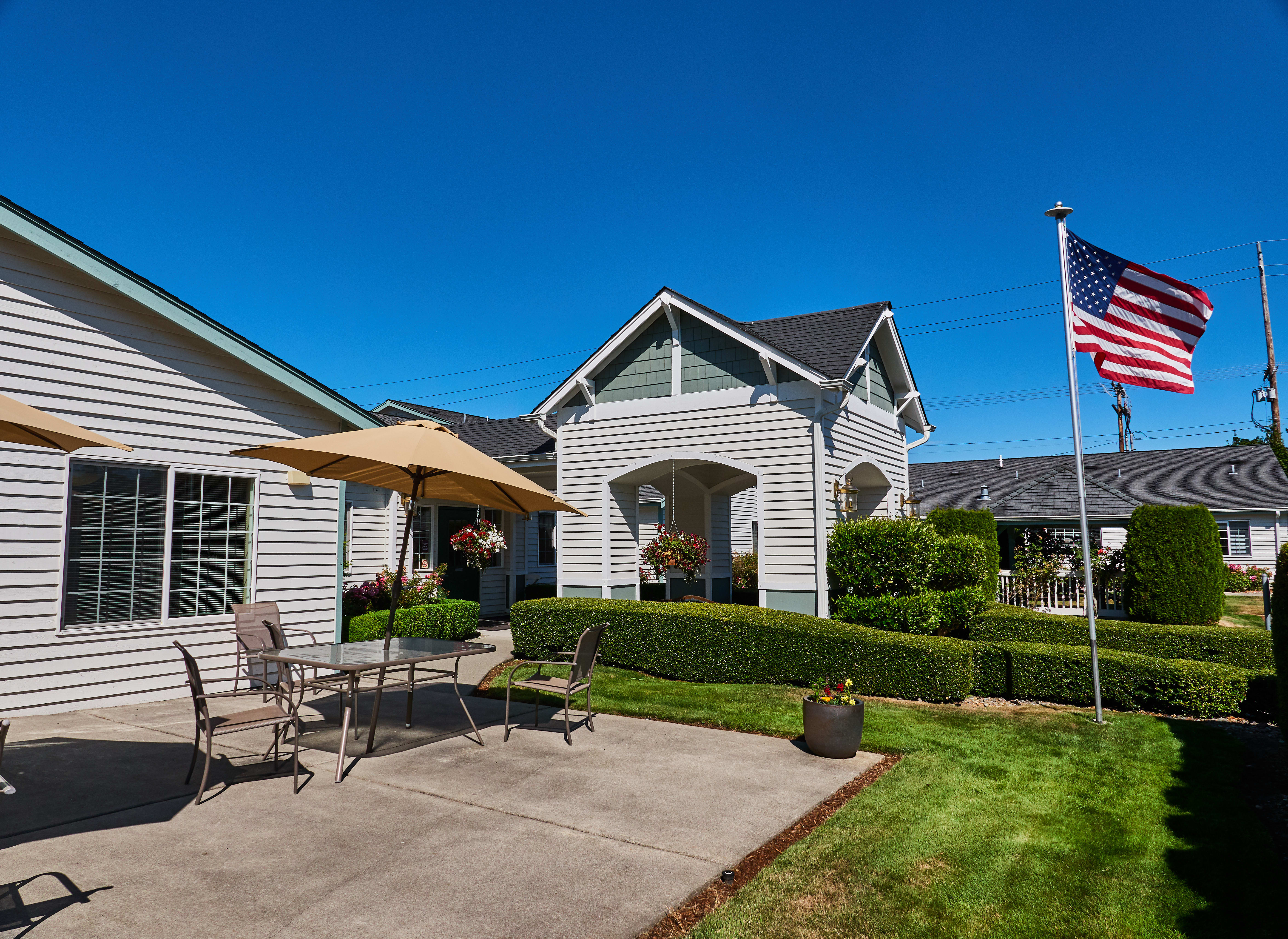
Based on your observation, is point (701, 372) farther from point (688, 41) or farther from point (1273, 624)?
point (1273, 624)

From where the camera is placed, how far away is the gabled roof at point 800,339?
11.6 m

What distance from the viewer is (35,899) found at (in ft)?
11.1

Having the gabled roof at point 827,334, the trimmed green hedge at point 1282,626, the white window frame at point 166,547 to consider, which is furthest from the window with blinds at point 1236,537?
the white window frame at point 166,547

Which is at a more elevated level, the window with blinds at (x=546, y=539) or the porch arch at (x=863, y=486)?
the porch arch at (x=863, y=486)

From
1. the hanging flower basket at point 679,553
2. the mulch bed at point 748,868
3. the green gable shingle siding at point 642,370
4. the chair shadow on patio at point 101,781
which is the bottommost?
the mulch bed at point 748,868

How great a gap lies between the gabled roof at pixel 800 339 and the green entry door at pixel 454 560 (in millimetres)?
4326

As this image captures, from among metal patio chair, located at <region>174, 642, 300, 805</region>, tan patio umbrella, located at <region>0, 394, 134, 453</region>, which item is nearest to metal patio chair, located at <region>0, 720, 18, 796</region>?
metal patio chair, located at <region>174, 642, 300, 805</region>

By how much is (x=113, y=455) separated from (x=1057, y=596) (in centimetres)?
2014

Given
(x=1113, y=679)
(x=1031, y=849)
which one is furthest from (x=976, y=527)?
(x=1031, y=849)

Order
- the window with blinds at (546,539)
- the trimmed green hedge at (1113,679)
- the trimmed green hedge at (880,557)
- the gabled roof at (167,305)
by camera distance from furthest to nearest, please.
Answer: the window with blinds at (546,539), the trimmed green hedge at (880,557), the trimmed green hedge at (1113,679), the gabled roof at (167,305)

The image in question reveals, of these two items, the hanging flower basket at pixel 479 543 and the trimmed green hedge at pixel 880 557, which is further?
the hanging flower basket at pixel 479 543

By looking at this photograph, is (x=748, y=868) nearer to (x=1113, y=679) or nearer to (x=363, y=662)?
(x=363, y=662)

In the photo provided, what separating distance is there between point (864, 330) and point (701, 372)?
3172 mm

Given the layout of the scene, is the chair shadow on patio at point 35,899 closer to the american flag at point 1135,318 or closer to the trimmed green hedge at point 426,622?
the trimmed green hedge at point 426,622
